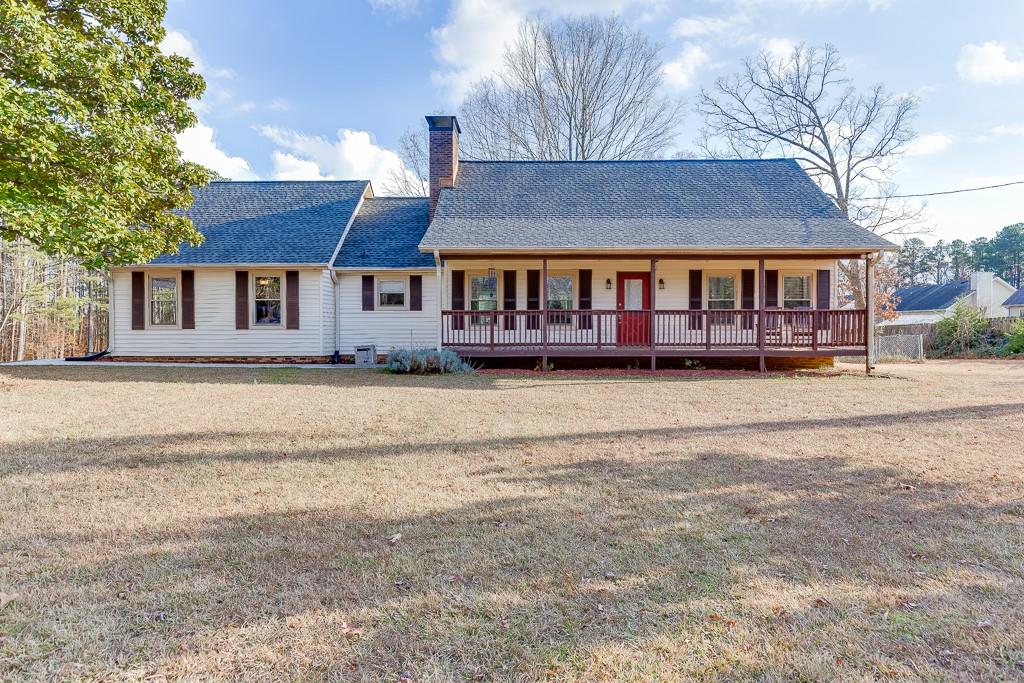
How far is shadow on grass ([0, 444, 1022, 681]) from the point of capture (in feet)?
6.48

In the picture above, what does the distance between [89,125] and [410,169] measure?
20.1 metres

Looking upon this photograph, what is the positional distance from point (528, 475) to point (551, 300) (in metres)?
10.3

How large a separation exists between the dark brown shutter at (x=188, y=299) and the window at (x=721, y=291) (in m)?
14.5

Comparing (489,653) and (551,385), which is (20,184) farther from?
(489,653)

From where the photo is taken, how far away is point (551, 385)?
10.4 meters

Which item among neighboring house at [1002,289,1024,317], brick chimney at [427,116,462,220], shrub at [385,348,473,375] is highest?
brick chimney at [427,116,462,220]

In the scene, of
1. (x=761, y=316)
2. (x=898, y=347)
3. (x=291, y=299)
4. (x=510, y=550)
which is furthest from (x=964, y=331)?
(x=291, y=299)

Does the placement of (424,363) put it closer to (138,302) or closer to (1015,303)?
(138,302)

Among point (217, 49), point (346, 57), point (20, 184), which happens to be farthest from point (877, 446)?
point (346, 57)

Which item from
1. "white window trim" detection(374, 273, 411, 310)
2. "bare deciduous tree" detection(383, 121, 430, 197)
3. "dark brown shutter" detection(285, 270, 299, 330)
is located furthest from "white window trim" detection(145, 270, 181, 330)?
"bare deciduous tree" detection(383, 121, 430, 197)

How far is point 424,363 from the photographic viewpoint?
11.9m

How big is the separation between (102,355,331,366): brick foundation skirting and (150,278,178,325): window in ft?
3.36

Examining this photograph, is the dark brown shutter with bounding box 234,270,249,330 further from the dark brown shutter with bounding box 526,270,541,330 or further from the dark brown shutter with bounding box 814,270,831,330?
the dark brown shutter with bounding box 814,270,831,330

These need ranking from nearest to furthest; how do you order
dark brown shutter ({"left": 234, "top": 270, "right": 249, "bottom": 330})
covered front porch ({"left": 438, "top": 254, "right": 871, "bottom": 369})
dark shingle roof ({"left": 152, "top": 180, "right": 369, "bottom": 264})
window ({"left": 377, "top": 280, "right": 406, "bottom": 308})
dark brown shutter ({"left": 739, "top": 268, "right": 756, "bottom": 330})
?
covered front porch ({"left": 438, "top": 254, "right": 871, "bottom": 369}) < dark brown shutter ({"left": 739, "top": 268, "right": 756, "bottom": 330}) < dark shingle roof ({"left": 152, "top": 180, "right": 369, "bottom": 264}) < dark brown shutter ({"left": 234, "top": 270, "right": 249, "bottom": 330}) < window ({"left": 377, "top": 280, "right": 406, "bottom": 308})
